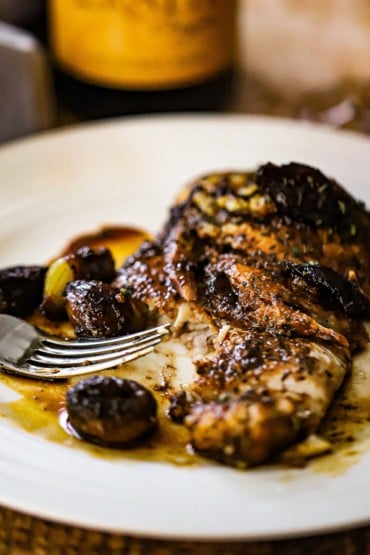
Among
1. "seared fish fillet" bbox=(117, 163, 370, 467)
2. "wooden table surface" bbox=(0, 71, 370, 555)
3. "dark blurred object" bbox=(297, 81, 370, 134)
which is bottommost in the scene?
"wooden table surface" bbox=(0, 71, 370, 555)

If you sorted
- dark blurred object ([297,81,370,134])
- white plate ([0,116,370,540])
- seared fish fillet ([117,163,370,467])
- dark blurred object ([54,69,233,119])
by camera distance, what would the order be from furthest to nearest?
dark blurred object ([54,69,233,119])
dark blurred object ([297,81,370,134])
seared fish fillet ([117,163,370,467])
white plate ([0,116,370,540])

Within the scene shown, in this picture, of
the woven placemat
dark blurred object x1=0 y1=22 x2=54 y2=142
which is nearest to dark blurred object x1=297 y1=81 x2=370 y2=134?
dark blurred object x1=0 y1=22 x2=54 y2=142

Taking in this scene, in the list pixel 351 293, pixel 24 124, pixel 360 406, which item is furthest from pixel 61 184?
pixel 360 406

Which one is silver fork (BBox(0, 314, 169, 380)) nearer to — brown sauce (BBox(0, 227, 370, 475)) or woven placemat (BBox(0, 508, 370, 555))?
brown sauce (BBox(0, 227, 370, 475))

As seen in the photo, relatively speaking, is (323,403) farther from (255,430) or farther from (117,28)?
(117,28)

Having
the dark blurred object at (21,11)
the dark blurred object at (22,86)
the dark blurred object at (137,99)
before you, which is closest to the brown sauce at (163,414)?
the dark blurred object at (22,86)

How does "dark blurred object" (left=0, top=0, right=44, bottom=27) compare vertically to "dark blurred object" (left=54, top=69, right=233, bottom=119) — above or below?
above

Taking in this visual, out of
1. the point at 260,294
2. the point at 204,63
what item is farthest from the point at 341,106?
the point at 260,294
